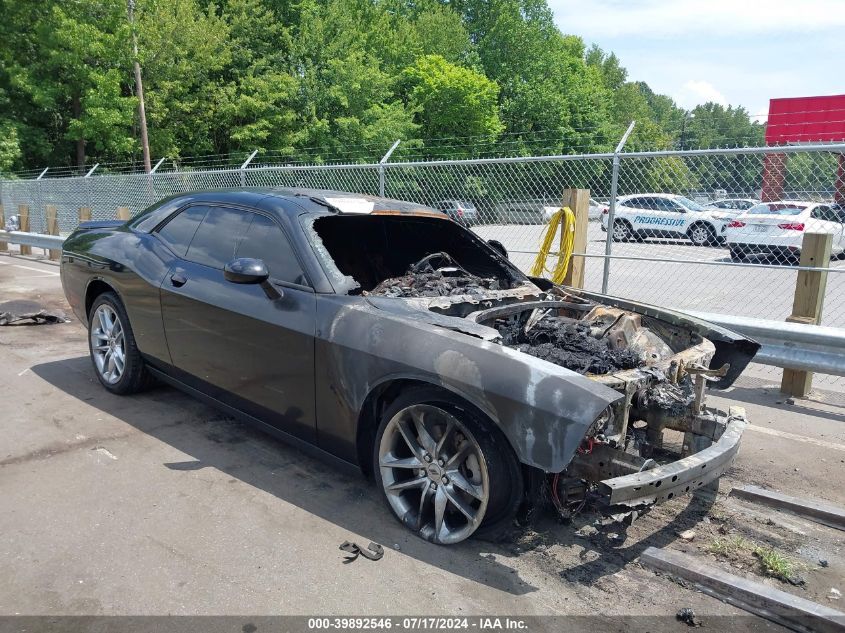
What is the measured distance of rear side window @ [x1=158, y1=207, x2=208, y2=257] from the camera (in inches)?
171

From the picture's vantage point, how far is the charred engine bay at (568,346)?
316cm

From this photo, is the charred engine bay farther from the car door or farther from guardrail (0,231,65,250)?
guardrail (0,231,65,250)

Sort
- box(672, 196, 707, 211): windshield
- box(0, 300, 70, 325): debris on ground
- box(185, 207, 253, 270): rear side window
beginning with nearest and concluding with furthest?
box(185, 207, 253, 270): rear side window
box(0, 300, 70, 325): debris on ground
box(672, 196, 707, 211): windshield

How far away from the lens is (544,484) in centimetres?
282

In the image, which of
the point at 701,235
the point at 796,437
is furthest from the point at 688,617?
the point at 701,235

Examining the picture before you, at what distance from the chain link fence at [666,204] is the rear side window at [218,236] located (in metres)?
3.22

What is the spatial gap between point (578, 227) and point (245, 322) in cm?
422

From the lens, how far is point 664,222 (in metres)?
10.1

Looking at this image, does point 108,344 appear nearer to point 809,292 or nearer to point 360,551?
point 360,551

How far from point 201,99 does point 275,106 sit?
3.08 m

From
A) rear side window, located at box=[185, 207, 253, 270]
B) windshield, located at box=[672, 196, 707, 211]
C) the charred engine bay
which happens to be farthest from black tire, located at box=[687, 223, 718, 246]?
rear side window, located at box=[185, 207, 253, 270]

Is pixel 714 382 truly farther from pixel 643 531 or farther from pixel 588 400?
pixel 588 400

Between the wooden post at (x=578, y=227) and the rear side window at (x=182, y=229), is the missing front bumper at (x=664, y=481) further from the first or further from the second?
the wooden post at (x=578, y=227)

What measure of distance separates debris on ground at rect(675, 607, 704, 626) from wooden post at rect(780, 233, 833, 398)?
138 inches
